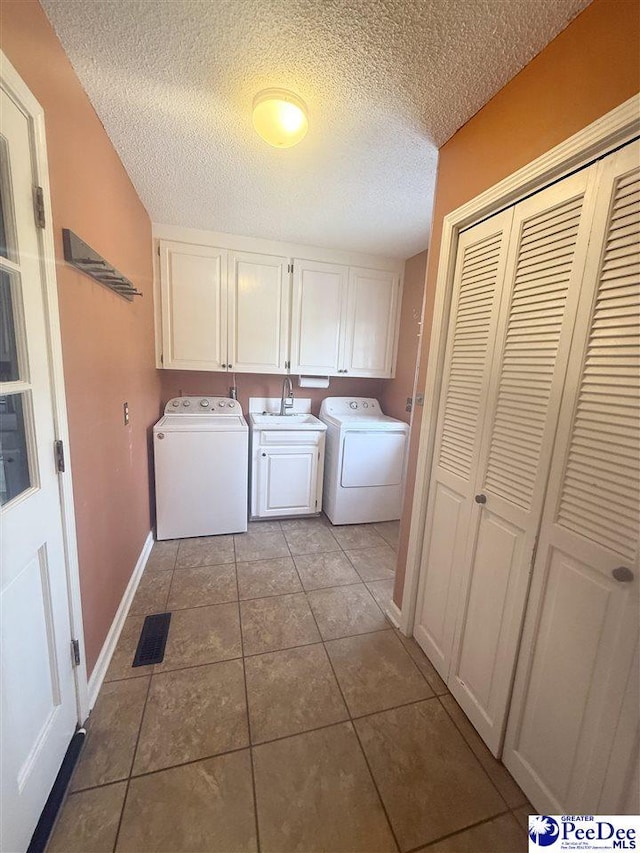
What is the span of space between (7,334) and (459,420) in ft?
5.07

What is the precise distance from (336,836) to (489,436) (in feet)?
4.44

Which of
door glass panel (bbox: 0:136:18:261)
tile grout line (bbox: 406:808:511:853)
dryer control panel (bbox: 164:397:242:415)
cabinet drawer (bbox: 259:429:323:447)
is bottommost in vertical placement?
tile grout line (bbox: 406:808:511:853)

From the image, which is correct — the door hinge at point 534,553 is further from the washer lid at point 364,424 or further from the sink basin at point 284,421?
the sink basin at point 284,421

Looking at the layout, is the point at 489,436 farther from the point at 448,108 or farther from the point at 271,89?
the point at 271,89

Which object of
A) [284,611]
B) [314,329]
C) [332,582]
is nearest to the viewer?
[284,611]

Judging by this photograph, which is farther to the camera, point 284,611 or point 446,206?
point 284,611

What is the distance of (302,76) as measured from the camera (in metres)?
1.18

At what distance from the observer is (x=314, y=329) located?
120 inches

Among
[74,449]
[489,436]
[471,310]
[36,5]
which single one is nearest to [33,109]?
[36,5]

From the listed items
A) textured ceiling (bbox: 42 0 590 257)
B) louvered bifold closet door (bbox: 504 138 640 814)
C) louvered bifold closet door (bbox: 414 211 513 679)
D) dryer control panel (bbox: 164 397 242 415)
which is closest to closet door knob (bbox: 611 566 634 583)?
louvered bifold closet door (bbox: 504 138 640 814)

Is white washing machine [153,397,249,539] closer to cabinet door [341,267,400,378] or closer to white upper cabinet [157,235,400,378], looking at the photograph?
white upper cabinet [157,235,400,378]

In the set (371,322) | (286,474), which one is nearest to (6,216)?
(286,474)

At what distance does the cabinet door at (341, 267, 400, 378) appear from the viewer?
309 cm

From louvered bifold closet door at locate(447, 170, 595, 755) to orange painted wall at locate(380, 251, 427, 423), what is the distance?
5.66 ft
